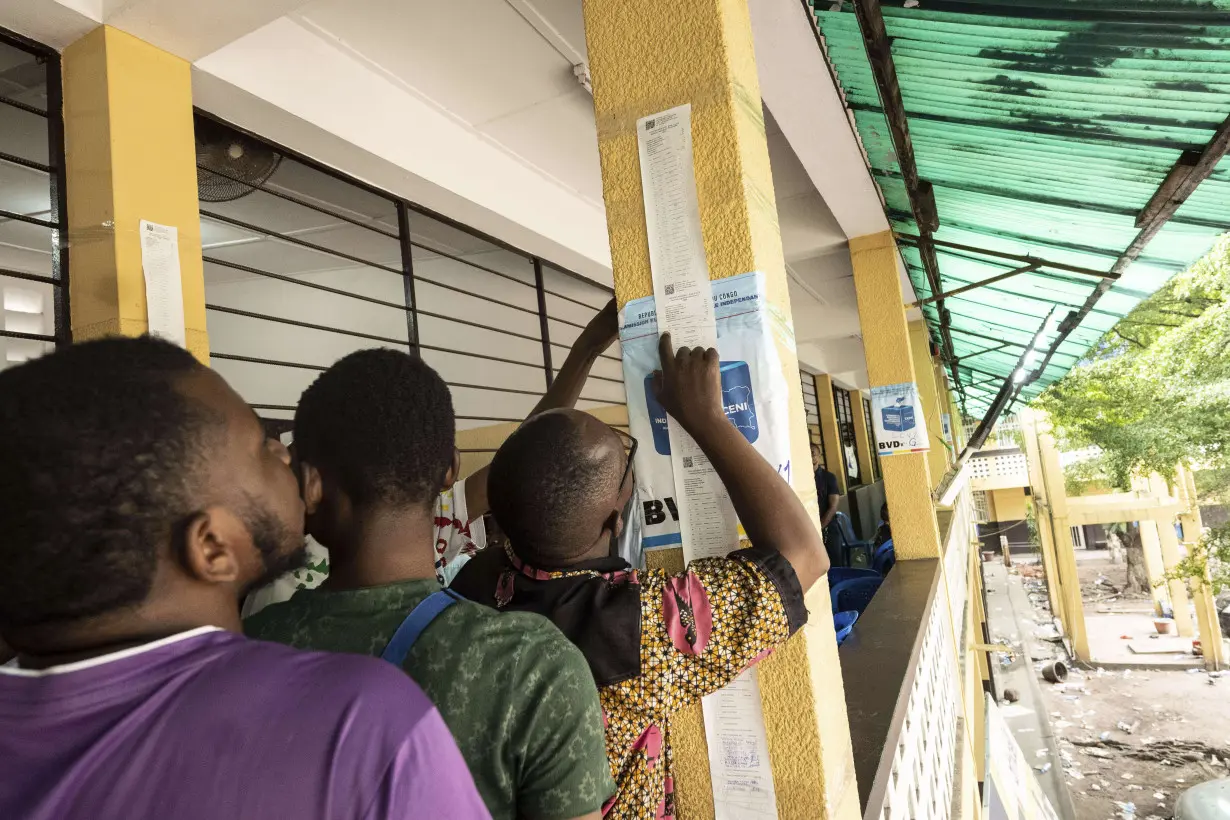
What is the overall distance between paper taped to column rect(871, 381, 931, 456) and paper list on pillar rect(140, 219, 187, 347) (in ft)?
13.4

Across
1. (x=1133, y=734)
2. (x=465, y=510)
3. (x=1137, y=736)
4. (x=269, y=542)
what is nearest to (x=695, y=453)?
(x=269, y=542)

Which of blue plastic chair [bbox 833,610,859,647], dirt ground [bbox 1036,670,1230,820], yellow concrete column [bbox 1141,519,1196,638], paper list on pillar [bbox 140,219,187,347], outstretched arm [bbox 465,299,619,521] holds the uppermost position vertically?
paper list on pillar [bbox 140,219,187,347]

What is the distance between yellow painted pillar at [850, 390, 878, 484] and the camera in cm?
1325

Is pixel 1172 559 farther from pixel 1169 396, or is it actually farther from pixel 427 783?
pixel 427 783

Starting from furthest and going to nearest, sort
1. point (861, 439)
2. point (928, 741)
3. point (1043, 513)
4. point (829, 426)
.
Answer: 1. point (1043, 513)
2. point (861, 439)
3. point (829, 426)
4. point (928, 741)

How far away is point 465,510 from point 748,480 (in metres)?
1.52

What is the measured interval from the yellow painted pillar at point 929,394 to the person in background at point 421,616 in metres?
6.69

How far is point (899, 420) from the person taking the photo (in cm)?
492

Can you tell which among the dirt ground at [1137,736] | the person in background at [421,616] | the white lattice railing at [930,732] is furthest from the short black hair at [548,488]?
the dirt ground at [1137,736]

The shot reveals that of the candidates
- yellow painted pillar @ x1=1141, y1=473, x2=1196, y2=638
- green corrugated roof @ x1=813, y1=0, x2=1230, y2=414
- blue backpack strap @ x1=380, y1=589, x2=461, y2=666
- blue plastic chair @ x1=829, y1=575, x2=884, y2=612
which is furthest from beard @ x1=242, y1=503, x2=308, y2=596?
yellow painted pillar @ x1=1141, y1=473, x2=1196, y2=638

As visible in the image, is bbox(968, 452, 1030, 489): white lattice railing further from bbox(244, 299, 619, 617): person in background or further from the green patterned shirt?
the green patterned shirt

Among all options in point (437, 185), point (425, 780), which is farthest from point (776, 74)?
Result: point (425, 780)

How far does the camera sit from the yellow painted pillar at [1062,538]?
15.1 meters

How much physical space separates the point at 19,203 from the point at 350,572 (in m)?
3.71
